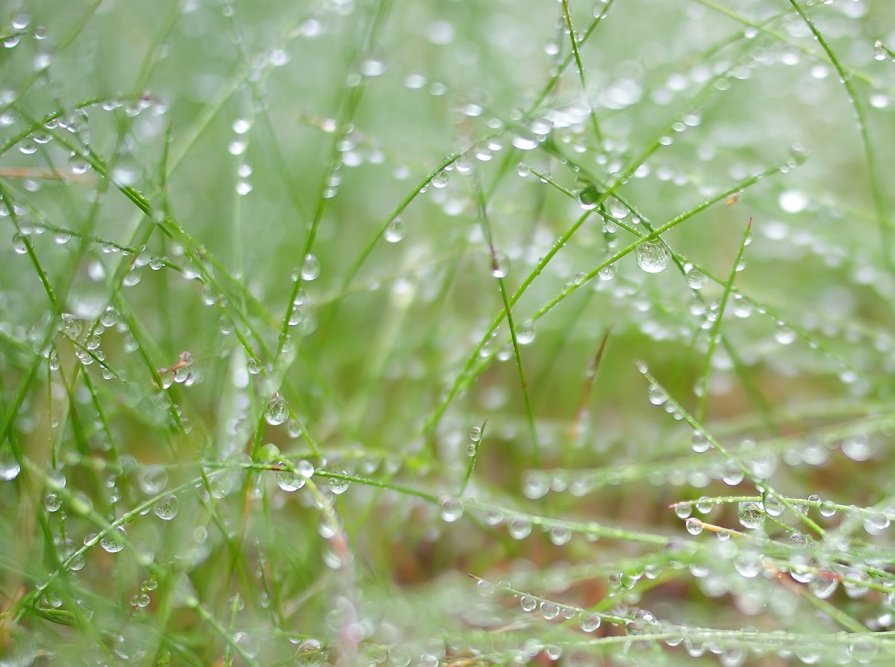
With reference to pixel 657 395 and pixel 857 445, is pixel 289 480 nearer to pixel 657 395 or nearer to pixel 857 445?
pixel 657 395

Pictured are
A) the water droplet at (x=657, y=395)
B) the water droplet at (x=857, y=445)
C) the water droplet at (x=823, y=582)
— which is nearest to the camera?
the water droplet at (x=823, y=582)

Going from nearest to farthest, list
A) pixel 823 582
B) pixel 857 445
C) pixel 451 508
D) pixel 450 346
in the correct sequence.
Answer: pixel 823 582, pixel 451 508, pixel 857 445, pixel 450 346

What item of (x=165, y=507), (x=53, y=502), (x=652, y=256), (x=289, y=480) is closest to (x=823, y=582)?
(x=652, y=256)

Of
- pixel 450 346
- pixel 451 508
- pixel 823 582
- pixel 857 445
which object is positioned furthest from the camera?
pixel 450 346

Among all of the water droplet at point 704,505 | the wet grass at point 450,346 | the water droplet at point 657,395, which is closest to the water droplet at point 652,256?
the wet grass at point 450,346

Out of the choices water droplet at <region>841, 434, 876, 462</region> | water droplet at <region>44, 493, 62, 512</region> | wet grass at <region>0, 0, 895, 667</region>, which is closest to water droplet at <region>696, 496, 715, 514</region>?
wet grass at <region>0, 0, 895, 667</region>

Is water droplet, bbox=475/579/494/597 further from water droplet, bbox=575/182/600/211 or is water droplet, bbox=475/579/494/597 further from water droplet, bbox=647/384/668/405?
water droplet, bbox=575/182/600/211

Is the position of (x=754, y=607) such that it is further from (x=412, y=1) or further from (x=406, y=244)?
(x=412, y=1)

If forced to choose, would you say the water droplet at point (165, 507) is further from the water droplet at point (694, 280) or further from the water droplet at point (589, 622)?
the water droplet at point (694, 280)

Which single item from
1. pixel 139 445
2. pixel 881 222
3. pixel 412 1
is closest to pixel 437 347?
pixel 139 445
